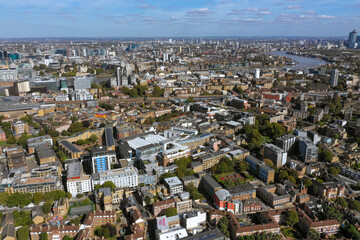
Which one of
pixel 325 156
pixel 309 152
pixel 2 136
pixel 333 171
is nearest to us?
pixel 333 171

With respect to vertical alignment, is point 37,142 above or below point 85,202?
above

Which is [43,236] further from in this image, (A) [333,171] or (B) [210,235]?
(A) [333,171]

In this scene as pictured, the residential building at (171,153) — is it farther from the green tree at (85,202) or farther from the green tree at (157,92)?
the green tree at (157,92)

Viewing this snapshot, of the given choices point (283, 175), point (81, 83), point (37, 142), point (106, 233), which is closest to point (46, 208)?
point (106, 233)

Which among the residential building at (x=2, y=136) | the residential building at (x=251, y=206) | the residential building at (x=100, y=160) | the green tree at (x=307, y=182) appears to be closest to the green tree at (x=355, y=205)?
the green tree at (x=307, y=182)

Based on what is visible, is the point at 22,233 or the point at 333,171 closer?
the point at 22,233

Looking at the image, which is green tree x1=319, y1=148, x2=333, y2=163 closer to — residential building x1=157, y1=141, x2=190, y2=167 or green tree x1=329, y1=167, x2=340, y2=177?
green tree x1=329, y1=167, x2=340, y2=177

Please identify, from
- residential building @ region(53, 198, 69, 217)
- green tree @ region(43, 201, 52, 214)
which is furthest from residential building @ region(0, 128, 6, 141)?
residential building @ region(53, 198, 69, 217)

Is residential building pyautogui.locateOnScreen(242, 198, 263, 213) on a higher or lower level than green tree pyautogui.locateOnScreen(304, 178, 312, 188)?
lower

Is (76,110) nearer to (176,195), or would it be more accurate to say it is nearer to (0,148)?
(0,148)
